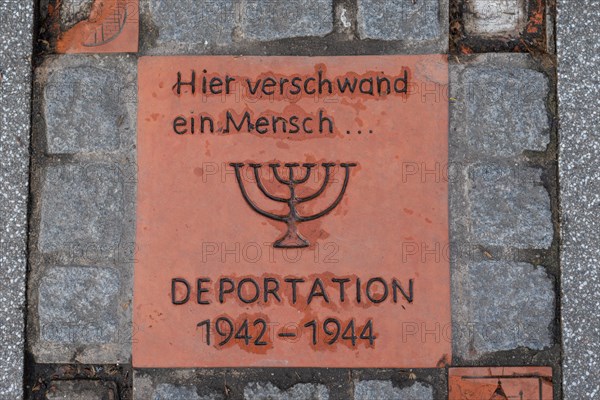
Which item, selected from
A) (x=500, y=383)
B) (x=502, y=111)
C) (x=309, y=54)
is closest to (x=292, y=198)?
(x=309, y=54)

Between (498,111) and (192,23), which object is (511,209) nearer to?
(498,111)

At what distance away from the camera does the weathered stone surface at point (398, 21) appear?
5.90 ft

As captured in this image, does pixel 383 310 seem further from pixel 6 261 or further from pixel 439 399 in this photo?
pixel 6 261

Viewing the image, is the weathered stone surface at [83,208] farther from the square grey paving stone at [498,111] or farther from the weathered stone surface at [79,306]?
the square grey paving stone at [498,111]

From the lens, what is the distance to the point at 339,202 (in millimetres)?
1766

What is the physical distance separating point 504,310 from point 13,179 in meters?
1.46

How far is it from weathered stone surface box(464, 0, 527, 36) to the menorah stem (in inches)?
30.9

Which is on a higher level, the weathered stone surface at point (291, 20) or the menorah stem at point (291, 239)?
the weathered stone surface at point (291, 20)

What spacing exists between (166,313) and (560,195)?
46.3 inches

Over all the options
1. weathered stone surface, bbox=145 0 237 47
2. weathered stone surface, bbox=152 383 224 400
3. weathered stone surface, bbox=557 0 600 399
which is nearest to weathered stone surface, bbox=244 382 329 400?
weathered stone surface, bbox=152 383 224 400

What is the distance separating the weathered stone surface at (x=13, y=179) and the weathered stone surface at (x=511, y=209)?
1.30 metres

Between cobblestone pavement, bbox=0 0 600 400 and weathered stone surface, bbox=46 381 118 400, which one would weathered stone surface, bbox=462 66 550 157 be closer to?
cobblestone pavement, bbox=0 0 600 400

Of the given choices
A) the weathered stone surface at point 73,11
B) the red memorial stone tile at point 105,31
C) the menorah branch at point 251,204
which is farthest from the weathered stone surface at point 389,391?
the weathered stone surface at point 73,11

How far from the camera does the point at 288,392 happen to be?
174 cm
